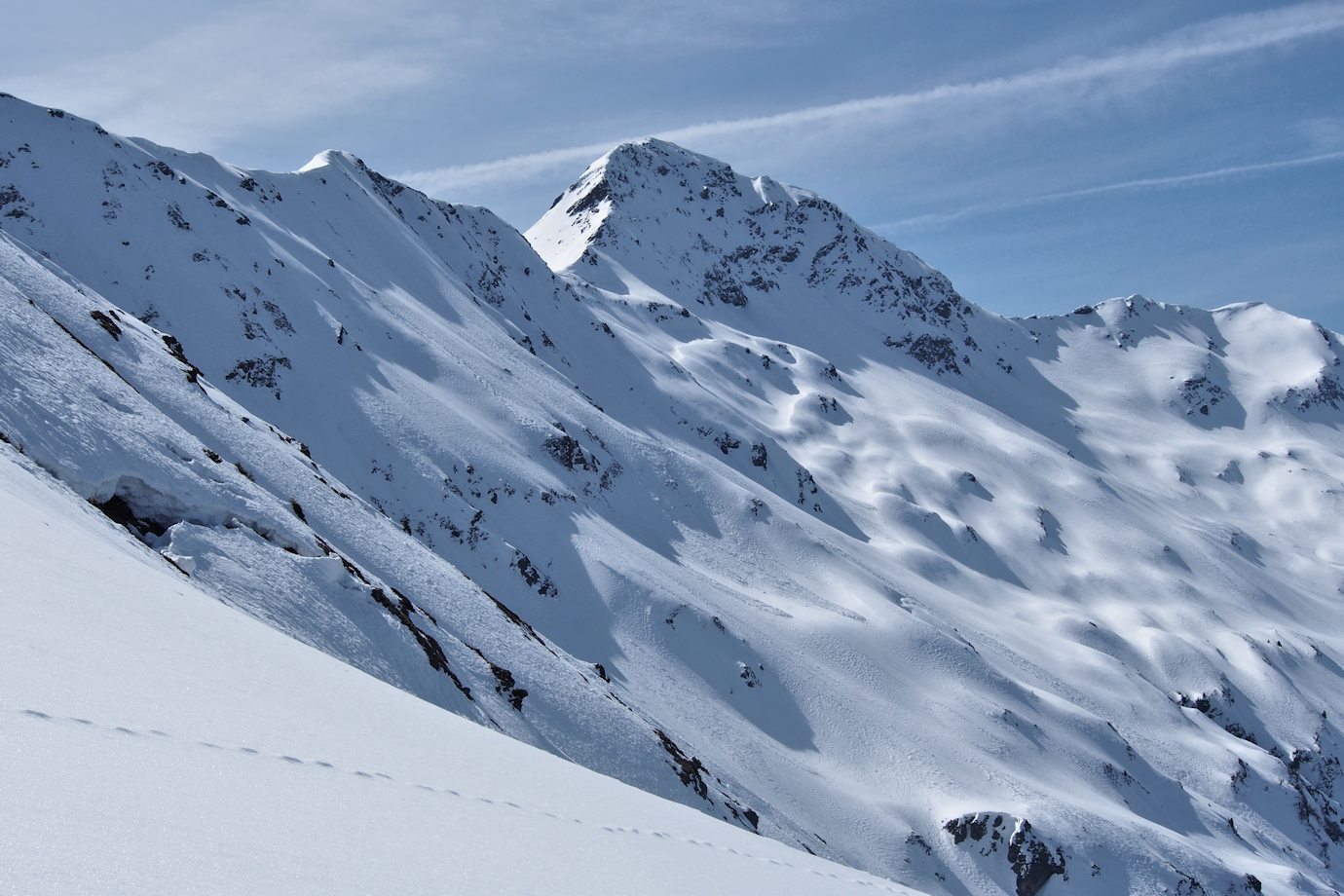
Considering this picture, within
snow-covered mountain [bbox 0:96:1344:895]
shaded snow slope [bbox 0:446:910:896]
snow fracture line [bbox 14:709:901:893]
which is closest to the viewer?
shaded snow slope [bbox 0:446:910:896]

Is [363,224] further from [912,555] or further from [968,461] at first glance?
[968,461]

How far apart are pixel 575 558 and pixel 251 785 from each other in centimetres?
7028

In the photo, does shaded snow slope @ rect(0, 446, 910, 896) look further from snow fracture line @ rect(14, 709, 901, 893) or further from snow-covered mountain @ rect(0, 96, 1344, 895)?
snow-covered mountain @ rect(0, 96, 1344, 895)

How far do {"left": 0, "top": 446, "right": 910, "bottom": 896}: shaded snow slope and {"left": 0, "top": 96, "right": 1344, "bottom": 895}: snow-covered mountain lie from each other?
3.08 feet

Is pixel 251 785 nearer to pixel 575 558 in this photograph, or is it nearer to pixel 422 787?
pixel 422 787

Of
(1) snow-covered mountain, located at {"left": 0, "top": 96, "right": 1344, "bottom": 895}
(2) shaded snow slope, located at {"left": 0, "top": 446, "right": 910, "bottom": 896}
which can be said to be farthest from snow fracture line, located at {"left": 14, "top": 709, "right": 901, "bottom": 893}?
(1) snow-covered mountain, located at {"left": 0, "top": 96, "right": 1344, "bottom": 895}

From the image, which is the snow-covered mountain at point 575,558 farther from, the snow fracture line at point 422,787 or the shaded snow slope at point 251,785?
the shaded snow slope at point 251,785

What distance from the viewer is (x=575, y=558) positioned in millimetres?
76500

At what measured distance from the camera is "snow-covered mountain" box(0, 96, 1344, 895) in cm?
2744

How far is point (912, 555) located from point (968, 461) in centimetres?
5001

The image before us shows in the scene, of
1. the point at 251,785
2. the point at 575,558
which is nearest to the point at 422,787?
the point at 251,785

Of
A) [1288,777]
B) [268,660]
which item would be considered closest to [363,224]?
[268,660]

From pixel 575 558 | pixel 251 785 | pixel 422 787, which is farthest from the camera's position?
pixel 575 558

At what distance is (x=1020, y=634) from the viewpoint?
12244 centimetres
